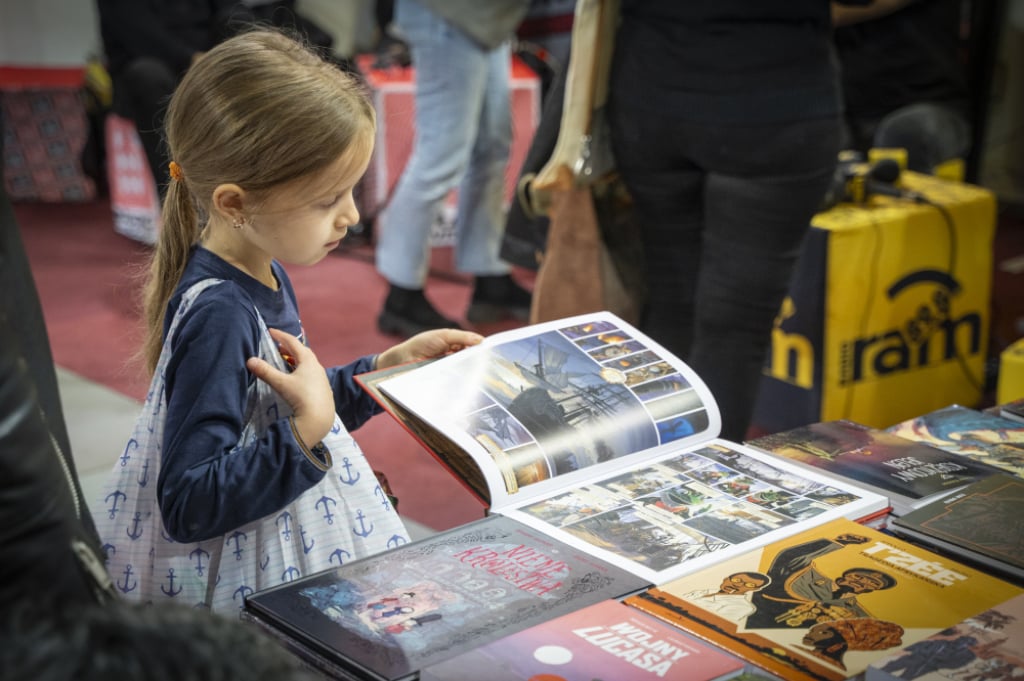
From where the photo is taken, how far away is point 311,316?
11.0 ft

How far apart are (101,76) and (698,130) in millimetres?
4238

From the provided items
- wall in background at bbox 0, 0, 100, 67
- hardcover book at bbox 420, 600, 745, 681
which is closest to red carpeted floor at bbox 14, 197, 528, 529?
hardcover book at bbox 420, 600, 745, 681

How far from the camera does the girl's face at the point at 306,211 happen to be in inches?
40.9

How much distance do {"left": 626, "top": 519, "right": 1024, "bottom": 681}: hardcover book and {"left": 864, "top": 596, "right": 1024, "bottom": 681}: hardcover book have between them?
0.05 feet

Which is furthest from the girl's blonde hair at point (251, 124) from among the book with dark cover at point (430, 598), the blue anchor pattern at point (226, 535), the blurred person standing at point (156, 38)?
the blurred person standing at point (156, 38)

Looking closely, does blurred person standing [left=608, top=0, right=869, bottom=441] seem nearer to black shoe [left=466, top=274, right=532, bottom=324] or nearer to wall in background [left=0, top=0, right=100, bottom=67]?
black shoe [left=466, top=274, right=532, bottom=324]

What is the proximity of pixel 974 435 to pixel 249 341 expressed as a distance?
75cm

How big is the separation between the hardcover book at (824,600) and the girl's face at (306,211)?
453 millimetres

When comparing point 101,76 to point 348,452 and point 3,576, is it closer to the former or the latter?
point 348,452

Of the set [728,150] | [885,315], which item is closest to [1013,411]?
[728,150]

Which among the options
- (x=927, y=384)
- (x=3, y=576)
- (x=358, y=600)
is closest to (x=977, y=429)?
(x=358, y=600)

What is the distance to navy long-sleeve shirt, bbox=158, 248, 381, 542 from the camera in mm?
922

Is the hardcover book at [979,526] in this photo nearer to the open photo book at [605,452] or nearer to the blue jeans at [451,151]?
the open photo book at [605,452]

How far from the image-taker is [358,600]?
0.82m
